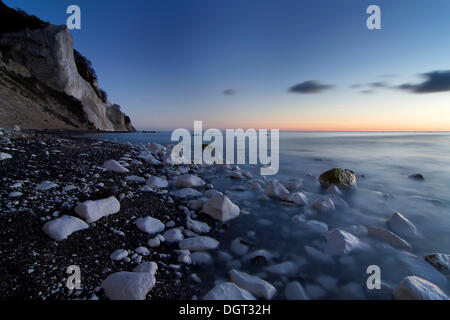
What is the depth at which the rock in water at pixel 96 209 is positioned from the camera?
2291mm

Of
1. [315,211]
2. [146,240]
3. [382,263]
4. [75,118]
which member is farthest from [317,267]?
[75,118]

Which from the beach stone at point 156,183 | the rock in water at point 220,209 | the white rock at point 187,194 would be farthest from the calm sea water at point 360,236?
the beach stone at point 156,183

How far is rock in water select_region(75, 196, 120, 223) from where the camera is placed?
7.52 ft

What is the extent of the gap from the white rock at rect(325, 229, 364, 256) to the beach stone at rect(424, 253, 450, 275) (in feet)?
2.08

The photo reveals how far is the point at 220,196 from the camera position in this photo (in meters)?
3.13

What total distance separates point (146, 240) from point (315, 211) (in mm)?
2766

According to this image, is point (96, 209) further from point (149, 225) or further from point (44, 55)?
point (44, 55)

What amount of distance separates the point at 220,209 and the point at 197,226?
0.47 m

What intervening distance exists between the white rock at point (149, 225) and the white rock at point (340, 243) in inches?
81.8

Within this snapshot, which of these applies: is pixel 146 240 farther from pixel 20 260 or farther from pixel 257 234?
pixel 257 234

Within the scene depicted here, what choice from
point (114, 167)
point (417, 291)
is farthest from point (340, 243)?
point (114, 167)

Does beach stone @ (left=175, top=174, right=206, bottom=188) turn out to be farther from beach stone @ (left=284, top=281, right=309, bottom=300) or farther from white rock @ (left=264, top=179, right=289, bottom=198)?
beach stone @ (left=284, top=281, right=309, bottom=300)

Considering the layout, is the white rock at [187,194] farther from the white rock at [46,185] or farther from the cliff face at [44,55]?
the cliff face at [44,55]

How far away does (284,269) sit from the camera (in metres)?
1.95
